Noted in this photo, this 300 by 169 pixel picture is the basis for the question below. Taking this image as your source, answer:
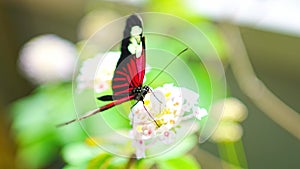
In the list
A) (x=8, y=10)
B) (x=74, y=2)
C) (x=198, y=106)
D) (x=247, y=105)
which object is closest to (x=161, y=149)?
(x=198, y=106)

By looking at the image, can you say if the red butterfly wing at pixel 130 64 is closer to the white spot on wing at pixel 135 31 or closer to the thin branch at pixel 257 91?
the white spot on wing at pixel 135 31

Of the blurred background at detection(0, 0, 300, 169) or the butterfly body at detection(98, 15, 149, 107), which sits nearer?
the butterfly body at detection(98, 15, 149, 107)

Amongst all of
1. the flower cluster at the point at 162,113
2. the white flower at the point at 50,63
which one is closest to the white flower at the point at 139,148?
the flower cluster at the point at 162,113

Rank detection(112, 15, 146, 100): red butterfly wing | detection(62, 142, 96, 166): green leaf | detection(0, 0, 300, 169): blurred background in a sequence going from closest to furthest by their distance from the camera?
detection(112, 15, 146, 100): red butterfly wing < detection(62, 142, 96, 166): green leaf < detection(0, 0, 300, 169): blurred background

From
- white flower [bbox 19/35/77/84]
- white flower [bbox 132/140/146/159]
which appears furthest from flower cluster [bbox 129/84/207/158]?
white flower [bbox 19/35/77/84]

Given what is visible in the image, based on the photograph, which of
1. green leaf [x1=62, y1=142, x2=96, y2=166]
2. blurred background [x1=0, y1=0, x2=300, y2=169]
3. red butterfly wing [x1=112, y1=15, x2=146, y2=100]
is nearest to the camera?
red butterfly wing [x1=112, y1=15, x2=146, y2=100]

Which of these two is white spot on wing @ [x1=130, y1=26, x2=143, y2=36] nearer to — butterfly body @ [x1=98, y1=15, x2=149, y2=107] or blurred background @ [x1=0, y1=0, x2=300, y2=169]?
butterfly body @ [x1=98, y1=15, x2=149, y2=107]

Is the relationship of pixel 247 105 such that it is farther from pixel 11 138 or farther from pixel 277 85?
pixel 11 138
